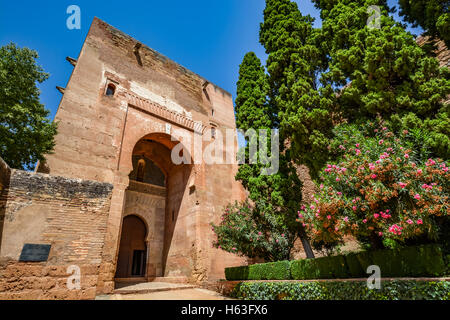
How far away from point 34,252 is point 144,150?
10.3 m

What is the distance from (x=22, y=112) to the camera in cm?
718

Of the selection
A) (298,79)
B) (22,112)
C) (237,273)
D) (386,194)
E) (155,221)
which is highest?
(298,79)

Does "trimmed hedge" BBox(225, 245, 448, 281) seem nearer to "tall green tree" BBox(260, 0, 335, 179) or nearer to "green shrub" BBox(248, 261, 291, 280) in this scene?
"green shrub" BBox(248, 261, 291, 280)

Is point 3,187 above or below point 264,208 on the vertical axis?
below

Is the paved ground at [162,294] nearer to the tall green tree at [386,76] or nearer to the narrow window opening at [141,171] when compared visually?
the tall green tree at [386,76]

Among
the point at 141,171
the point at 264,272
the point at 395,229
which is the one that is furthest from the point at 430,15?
the point at 141,171

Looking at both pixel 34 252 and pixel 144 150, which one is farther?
pixel 144 150

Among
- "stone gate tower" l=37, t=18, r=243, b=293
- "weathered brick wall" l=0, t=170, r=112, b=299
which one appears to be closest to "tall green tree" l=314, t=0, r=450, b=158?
"weathered brick wall" l=0, t=170, r=112, b=299

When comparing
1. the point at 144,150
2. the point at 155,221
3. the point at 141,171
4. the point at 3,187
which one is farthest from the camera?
the point at 141,171

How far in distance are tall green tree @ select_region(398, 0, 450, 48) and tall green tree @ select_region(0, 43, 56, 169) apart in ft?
34.9

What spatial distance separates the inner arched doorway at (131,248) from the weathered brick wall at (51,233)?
9192mm

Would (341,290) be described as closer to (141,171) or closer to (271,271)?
(271,271)
